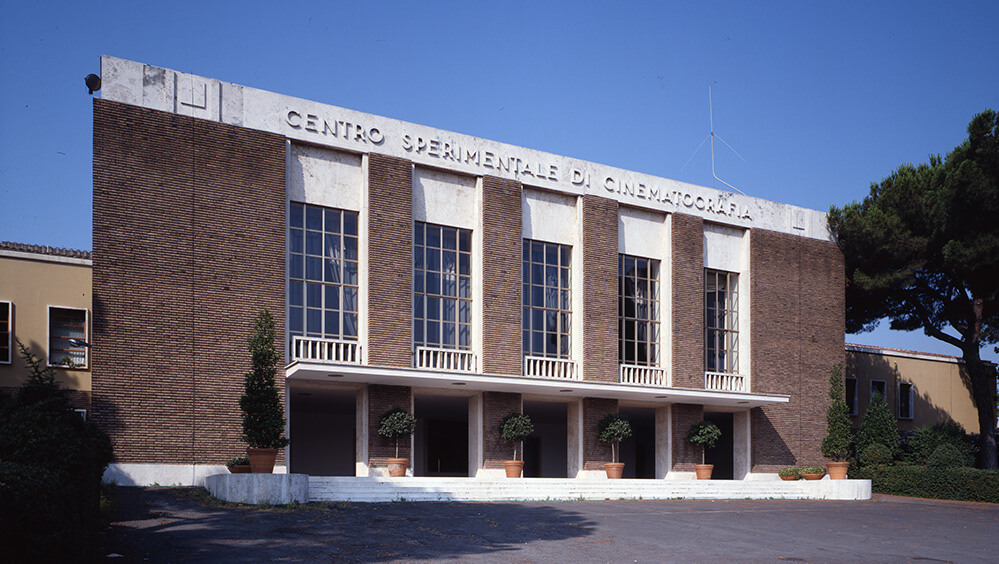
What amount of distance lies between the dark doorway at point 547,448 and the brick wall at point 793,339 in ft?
25.7

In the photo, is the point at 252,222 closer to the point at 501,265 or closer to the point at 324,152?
the point at 324,152

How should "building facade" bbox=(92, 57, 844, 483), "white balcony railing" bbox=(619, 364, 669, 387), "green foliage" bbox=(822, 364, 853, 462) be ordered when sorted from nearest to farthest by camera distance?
1. "building facade" bbox=(92, 57, 844, 483)
2. "white balcony railing" bbox=(619, 364, 669, 387)
3. "green foliage" bbox=(822, 364, 853, 462)

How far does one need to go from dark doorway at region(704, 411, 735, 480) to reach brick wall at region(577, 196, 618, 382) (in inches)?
371

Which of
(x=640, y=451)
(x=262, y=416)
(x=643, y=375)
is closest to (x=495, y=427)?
(x=643, y=375)

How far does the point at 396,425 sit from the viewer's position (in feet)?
81.9

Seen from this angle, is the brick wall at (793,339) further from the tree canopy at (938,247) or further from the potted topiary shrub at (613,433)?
the potted topiary shrub at (613,433)

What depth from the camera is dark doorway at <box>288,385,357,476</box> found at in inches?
1261

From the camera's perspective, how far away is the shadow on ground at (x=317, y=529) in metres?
12.7

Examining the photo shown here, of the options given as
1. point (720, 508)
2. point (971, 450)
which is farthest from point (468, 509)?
point (971, 450)

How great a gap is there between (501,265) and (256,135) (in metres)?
8.10

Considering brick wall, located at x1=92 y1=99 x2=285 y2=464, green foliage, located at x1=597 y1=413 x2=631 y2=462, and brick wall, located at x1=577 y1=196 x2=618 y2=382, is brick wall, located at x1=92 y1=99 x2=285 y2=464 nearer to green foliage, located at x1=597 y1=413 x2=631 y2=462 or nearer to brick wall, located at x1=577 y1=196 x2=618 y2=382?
Result: brick wall, located at x1=577 y1=196 x2=618 y2=382

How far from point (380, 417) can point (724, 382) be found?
42.6 ft

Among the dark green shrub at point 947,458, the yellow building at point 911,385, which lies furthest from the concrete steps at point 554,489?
A: the yellow building at point 911,385

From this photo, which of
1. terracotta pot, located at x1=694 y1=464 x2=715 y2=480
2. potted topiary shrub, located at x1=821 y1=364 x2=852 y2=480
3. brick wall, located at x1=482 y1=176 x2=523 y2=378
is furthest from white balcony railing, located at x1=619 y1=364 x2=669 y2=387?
potted topiary shrub, located at x1=821 y1=364 x2=852 y2=480
